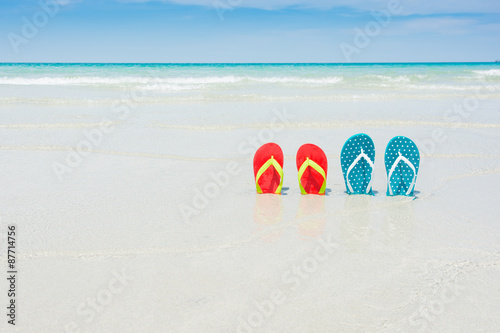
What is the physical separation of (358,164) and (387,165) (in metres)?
0.24

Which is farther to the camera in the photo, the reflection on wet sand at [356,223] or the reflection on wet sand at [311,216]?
the reflection on wet sand at [311,216]

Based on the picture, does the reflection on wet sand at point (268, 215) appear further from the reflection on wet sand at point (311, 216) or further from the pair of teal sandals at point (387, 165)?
the pair of teal sandals at point (387, 165)

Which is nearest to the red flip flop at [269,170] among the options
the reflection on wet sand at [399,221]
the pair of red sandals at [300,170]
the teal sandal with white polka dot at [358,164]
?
the pair of red sandals at [300,170]

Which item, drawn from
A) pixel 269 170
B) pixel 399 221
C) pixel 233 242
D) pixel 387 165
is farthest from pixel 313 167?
pixel 233 242

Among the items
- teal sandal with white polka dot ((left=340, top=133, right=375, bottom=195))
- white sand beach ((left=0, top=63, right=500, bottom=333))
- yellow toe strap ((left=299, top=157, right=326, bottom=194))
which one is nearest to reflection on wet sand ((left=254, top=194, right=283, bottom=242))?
white sand beach ((left=0, top=63, right=500, bottom=333))

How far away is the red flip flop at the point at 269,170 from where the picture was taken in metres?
3.75

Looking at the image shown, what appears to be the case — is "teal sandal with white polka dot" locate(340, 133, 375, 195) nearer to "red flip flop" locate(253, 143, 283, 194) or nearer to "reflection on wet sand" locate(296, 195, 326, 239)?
"reflection on wet sand" locate(296, 195, 326, 239)

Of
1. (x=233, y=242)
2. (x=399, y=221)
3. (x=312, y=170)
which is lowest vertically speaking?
(x=233, y=242)

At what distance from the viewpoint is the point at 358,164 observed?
12.6 feet

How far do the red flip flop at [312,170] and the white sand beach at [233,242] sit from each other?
12 cm

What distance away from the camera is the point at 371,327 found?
1.87m

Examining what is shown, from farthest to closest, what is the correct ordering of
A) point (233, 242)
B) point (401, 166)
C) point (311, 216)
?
point (401, 166), point (311, 216), point (233, 242)

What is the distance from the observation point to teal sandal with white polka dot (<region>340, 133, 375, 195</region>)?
3758 mm

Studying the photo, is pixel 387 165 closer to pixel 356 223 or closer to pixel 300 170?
pixel 300 170
